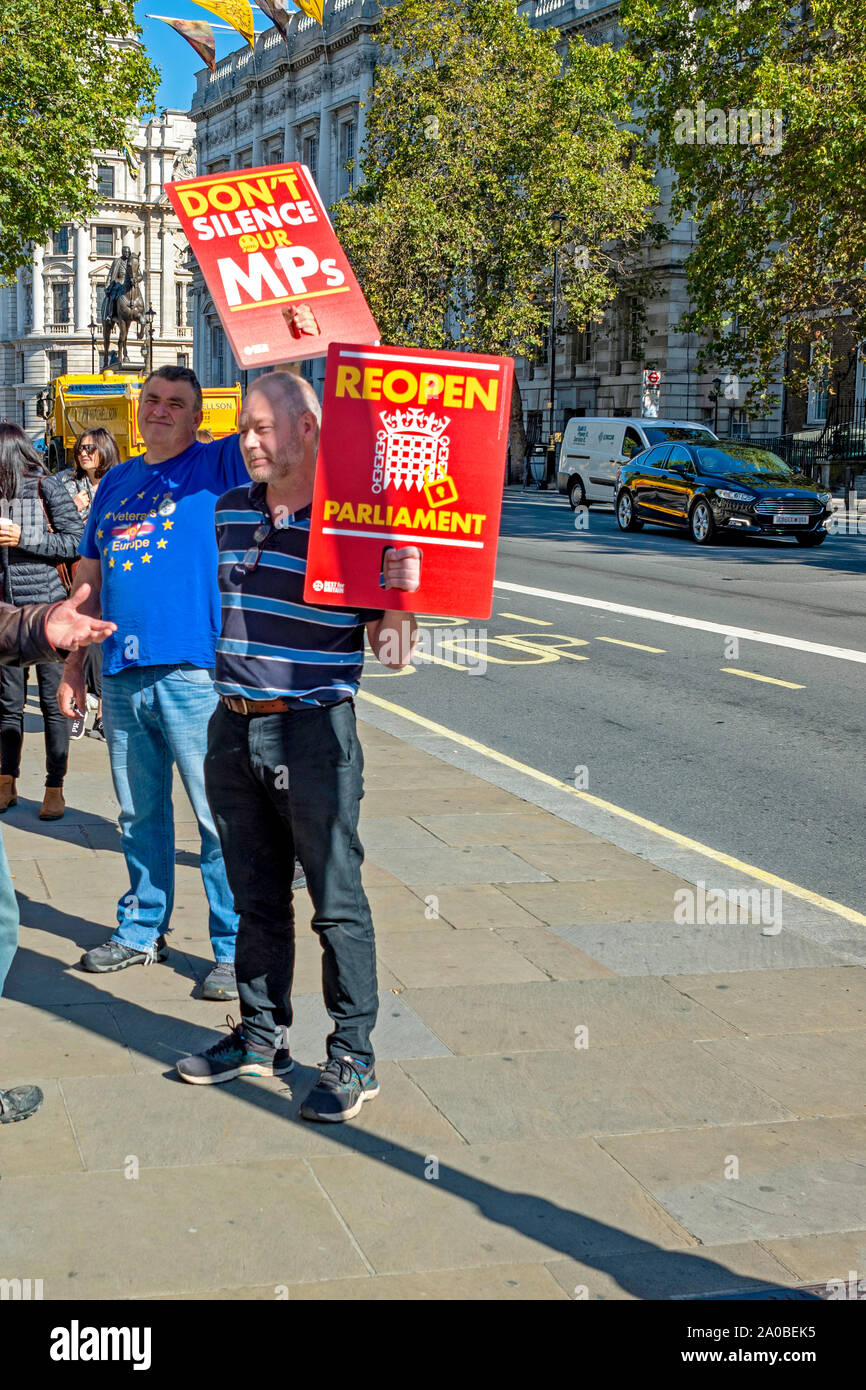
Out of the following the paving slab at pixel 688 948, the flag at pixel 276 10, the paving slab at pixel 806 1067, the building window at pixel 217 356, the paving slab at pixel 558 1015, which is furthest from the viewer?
the building window at pixel 217 356

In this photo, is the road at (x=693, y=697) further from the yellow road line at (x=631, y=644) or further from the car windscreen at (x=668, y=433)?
the car windscreen at (x=668, y=433)

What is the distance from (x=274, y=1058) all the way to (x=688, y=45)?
104 ft

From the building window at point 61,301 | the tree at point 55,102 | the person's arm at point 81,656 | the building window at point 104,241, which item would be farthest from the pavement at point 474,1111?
the building window at point 61,301

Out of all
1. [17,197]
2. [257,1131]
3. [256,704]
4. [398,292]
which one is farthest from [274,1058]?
[398,292]

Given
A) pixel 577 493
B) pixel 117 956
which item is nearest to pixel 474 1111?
pixel 117 956

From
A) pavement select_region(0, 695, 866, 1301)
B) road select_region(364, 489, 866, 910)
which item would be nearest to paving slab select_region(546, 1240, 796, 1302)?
pavement select_region(0, 695, 866, 1301)

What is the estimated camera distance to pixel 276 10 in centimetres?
561

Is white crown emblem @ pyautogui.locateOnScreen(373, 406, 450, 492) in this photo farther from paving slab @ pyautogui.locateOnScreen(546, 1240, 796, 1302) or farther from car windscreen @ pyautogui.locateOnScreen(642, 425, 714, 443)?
car windscreen @ pyautogui.locateOnScreen(642, 425, 714, 443)

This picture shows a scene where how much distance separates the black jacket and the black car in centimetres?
1783

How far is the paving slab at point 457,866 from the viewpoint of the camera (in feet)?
20.6

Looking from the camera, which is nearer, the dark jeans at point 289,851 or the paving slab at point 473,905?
the dark jeans at point 289,851

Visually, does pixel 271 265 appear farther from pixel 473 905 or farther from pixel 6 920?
pixel 473 905

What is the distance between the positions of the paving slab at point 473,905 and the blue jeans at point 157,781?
1070 millimetres

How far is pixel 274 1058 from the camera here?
427 centimetres
